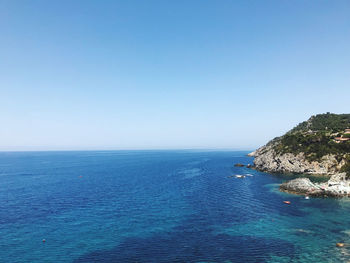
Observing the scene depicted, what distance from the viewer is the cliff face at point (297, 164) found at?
368 feet

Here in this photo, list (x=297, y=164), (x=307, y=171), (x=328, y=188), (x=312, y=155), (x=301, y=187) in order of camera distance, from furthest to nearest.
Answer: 1. (x=297, y=164)
2. (x=307, y=171)
3. (x=312, y=155)
4. (x=301, y=187)
5. (x=328, y=188)

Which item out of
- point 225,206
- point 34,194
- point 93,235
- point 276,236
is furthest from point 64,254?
point 34,194

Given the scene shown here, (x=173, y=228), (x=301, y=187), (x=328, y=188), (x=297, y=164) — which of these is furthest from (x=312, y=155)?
(x=173, y=228)

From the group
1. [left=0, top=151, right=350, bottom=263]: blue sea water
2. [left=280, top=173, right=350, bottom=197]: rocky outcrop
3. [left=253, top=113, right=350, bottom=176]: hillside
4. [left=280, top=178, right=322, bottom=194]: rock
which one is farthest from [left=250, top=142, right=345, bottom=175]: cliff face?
[left=0, top=151, right=350, bottom=263]: blue sea water

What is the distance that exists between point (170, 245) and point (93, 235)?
18279 millimetres

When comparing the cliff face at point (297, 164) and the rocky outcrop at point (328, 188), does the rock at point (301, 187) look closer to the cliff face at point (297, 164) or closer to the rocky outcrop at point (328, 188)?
the rocky outcrop at point (328, 188)

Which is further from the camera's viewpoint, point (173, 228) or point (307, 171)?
point (307, 171)

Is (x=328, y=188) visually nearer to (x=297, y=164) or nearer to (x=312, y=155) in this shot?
(x=312, y=155)

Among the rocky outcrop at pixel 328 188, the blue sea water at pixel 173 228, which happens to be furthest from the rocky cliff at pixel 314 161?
the blue sea water at pixel 173 228

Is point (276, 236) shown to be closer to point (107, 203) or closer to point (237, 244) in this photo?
point (237, 244)

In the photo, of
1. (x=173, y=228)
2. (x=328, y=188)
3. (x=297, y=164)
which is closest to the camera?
(x=173, y=228)

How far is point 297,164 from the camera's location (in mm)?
128375

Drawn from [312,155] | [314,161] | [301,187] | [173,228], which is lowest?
[173,228]

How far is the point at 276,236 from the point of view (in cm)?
4566
